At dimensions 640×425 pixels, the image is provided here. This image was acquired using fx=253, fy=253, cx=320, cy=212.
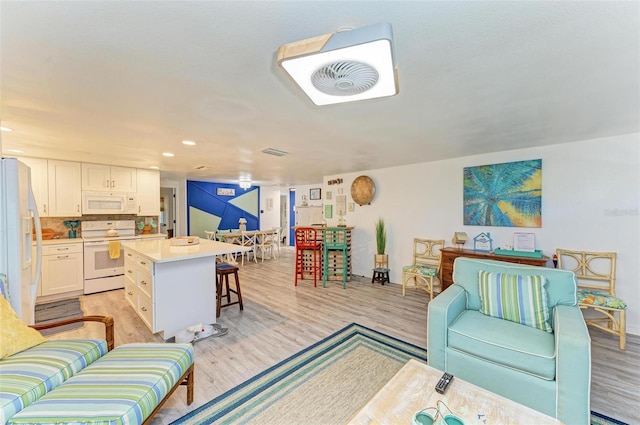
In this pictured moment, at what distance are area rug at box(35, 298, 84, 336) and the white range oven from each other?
39 centimetres

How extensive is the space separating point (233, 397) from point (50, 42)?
7.88 ft

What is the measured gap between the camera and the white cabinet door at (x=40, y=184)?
3.97 meters

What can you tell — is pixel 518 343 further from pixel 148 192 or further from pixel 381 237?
pixel 148 192

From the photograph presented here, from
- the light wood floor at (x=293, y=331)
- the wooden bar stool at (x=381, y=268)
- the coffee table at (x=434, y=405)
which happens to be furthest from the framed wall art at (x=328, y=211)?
the coffee table at (x=434, y=405)

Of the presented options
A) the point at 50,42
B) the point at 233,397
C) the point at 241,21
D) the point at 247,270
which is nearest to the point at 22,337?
the point at 233,397

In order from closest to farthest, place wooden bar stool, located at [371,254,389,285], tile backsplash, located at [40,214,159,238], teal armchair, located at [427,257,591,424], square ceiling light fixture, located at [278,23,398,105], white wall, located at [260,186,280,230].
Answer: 1. square ceiling light fixture, located at [278,23,398,105]
2. teal armchair, located at [427,257,591,424]
3. tile backsplash, located at [40,214,159,238]
4. wooden bar stool, located at [371,254,389,285]
5. white wall, located at [260,186,280,230]

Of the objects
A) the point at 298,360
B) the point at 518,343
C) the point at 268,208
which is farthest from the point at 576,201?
the point at 268,208

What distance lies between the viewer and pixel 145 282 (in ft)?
9.12

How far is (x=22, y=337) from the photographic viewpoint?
1.55 meters

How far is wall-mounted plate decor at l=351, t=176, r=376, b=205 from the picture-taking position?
5070 millimetres

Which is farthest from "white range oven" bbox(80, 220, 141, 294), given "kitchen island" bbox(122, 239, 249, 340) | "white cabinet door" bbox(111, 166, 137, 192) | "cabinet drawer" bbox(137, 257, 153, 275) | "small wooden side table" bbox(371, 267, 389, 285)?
"small wooden side table" bbox(371, 267, 389, 285)

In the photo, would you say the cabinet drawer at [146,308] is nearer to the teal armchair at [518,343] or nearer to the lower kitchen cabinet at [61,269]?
the lower kitchen cabinet at [61,269]

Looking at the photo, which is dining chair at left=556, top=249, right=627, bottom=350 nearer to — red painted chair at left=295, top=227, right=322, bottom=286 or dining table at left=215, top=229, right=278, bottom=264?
red painted chair at left=295, top=227, right=322, bottom=286

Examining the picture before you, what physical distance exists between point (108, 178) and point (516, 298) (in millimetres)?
6185
